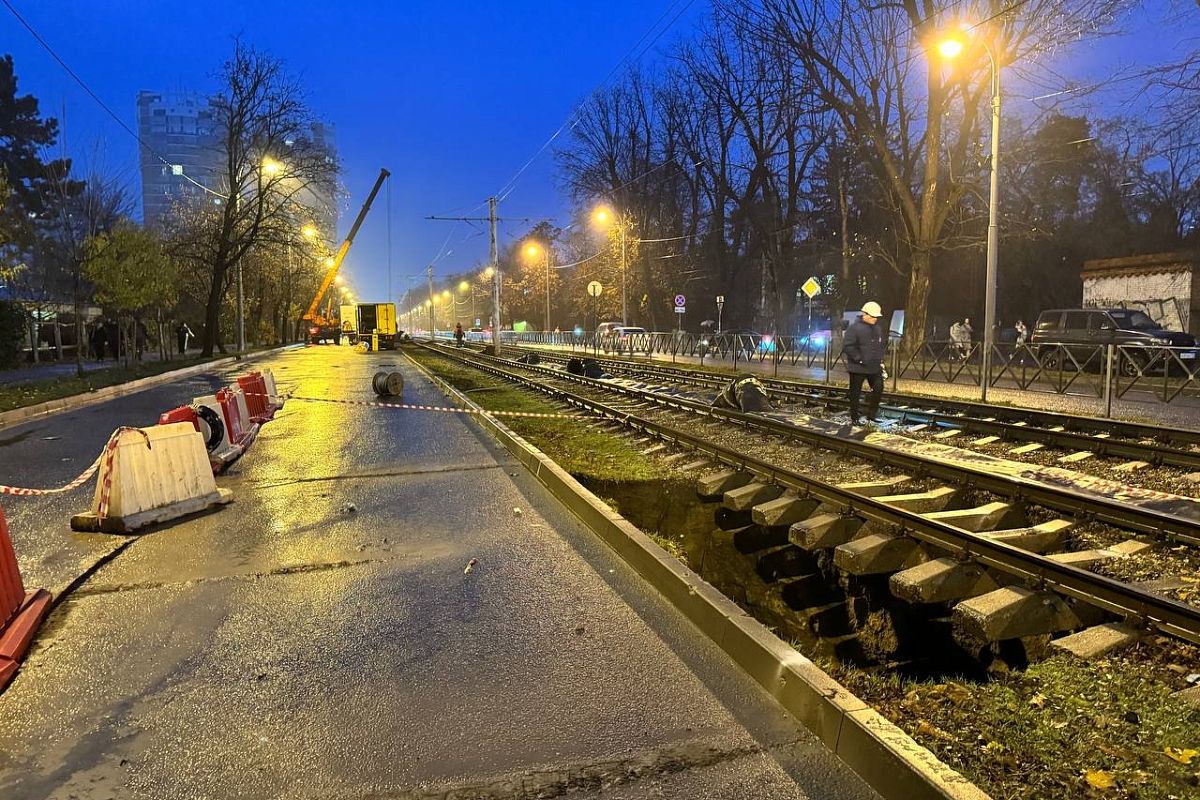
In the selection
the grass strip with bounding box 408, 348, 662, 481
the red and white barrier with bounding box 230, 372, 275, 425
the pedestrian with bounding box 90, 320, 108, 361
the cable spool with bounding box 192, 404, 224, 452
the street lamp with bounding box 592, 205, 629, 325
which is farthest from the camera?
the street lamp with bounding box 592, 205, 629, 325

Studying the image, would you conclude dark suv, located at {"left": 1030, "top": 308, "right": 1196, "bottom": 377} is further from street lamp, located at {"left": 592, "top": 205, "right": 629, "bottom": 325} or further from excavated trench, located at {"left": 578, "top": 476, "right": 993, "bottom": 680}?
street lamp, located at {"left": 592, "top": 205, "right": 629, "bottom": 325}

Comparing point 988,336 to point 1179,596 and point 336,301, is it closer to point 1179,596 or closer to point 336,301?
point 1179,596

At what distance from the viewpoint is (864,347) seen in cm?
1163

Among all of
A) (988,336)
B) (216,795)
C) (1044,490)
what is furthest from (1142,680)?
(988,336)

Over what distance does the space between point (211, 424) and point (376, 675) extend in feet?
21.2

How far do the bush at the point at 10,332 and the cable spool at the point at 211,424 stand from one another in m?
21.7

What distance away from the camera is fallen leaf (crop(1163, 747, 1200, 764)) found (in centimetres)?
279

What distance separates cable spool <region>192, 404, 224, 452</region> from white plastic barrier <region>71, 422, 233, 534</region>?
207 cm

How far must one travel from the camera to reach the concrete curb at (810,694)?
2.60 metres

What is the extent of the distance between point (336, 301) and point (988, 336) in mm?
73184

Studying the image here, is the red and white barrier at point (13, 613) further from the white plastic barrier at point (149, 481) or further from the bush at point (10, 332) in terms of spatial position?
the bush at point (10, 332)

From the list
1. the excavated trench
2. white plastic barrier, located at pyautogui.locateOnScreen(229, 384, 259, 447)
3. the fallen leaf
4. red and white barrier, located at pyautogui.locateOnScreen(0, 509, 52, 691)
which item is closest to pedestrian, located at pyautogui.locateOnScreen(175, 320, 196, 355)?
white plastic barrier, located at pyautogui.locateOnScreen(229, 384, 259, 447)

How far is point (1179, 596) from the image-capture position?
4.48 meters

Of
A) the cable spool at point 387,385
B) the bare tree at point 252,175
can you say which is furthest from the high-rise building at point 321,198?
the cable spool at point 387,385
